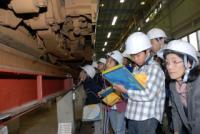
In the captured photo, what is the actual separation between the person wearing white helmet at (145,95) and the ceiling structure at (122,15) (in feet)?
24.6

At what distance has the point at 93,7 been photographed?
3842 millimetres

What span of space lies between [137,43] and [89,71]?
11.4 ft

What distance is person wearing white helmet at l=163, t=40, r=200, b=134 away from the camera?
7.91 feet

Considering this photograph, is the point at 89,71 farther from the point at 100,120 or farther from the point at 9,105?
the point at 9,105

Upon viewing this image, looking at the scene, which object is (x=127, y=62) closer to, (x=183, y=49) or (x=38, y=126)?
(x=183, y=49)

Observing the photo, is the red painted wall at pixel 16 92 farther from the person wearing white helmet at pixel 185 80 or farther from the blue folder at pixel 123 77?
the person wearing white helmet at pixel 185 80

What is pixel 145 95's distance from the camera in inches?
126

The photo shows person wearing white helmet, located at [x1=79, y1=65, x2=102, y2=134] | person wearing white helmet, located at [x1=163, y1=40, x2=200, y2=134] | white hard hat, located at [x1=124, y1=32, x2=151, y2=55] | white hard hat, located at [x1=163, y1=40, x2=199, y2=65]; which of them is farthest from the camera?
person wearing white helmet, located at [x1=79, y1=65, x2=102, y2=134]

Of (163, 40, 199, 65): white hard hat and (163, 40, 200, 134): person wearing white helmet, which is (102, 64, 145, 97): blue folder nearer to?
(163, 40, 200, 134): person wearing white helmet

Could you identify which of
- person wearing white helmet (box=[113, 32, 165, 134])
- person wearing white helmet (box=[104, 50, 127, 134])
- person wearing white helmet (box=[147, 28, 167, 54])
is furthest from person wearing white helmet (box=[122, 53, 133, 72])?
person wearing white helmet (box=[113, 32, 165, 134])

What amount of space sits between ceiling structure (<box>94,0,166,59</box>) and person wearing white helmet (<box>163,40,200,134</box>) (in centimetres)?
818

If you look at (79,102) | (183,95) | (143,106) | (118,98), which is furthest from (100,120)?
(79,102)

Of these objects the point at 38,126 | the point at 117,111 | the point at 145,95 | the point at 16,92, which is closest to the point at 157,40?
the point at 117,111

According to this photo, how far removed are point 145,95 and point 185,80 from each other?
0.71 metres
